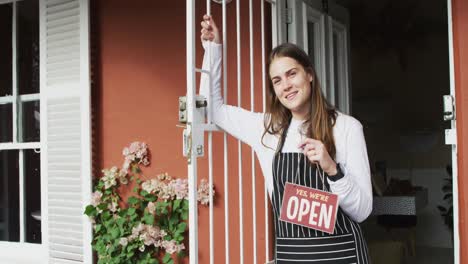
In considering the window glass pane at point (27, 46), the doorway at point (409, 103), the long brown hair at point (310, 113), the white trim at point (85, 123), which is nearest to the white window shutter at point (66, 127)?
the white trim at point (85, 123)

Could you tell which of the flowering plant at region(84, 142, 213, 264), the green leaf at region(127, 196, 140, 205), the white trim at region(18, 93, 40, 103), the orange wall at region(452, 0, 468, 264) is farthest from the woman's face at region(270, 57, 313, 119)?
the white trim at region(18, 93, 40, 103)

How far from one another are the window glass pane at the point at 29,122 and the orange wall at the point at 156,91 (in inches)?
23.1

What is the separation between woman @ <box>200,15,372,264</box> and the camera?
1.67 m

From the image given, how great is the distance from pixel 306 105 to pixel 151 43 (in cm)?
157

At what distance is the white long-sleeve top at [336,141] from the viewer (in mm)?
1668

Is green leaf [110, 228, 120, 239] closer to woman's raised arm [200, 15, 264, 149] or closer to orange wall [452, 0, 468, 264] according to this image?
woman's raised arm [200, 15, 264, 149]

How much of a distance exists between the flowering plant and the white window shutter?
0.46ft

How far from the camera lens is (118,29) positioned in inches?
130

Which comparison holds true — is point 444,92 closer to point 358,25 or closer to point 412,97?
point 412,97

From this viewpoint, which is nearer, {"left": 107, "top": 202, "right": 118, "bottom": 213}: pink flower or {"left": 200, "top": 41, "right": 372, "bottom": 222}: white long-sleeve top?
{"left": 200, "top": 41, "right": 372, "bottom": 222}: white long-sleeve top

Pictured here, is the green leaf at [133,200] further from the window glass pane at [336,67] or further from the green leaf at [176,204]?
the window glass pane at [336,67]

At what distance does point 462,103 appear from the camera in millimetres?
2121

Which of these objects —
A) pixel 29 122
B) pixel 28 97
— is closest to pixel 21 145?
pixel 29 122

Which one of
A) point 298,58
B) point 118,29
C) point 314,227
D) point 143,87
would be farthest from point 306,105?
Answer: point 118,29
